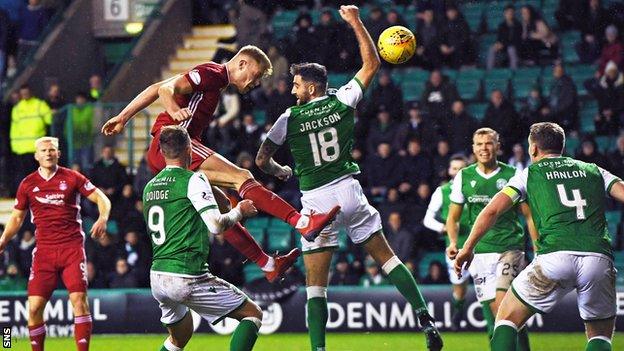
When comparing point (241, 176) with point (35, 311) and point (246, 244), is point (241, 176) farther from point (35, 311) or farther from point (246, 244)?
point (35, 311)

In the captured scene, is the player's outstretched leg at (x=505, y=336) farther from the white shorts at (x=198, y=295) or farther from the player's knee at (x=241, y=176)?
the player's knee at (x=241, y=176)

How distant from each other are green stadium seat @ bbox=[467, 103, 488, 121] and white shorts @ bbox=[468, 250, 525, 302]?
8805 millimetres

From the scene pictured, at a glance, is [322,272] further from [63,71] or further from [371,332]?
[63,71]

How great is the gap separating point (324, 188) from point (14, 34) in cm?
1394

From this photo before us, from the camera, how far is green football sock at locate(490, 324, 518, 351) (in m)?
8.44

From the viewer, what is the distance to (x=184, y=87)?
383 inches

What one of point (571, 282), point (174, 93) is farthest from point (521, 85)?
point (571, 282)

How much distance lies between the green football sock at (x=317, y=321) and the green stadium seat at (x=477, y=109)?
1052 cm

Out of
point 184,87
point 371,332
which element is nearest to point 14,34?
point 371,332

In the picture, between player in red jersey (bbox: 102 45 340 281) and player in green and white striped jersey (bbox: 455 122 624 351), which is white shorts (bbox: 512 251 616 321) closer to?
player in green and white striped jersey (bbox: 455 122 624 351)


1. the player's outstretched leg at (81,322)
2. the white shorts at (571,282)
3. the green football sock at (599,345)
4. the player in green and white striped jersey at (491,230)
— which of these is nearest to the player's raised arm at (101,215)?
the player's outstretched leg at (81,322)

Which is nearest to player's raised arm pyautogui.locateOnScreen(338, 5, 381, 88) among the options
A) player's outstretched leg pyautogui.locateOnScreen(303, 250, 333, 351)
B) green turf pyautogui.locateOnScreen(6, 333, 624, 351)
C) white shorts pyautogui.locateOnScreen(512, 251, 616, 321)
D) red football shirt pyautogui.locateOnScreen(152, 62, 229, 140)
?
red football shirt pyautogui.locateOnScreen(152, 62, 229, 140)

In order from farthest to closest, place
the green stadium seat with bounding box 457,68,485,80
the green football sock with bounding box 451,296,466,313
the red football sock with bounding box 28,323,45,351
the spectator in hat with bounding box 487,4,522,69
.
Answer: the green stadium seat with bounding box 457,68,485,80 < the spectator in hat with bounding box 487,4,522,69 < the green football sock with bounding box 451,296,466,313 < the red football sock with bounding box 28,323,45,351

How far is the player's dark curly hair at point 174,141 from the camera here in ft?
28.7
